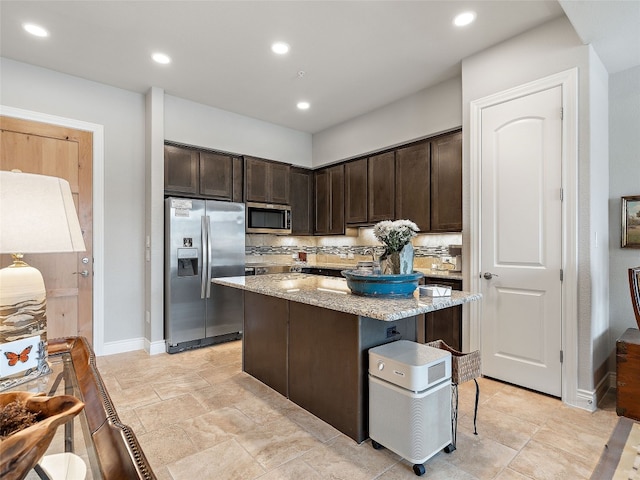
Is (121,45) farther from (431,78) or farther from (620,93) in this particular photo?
(620,93)

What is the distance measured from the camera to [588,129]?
2473 mm

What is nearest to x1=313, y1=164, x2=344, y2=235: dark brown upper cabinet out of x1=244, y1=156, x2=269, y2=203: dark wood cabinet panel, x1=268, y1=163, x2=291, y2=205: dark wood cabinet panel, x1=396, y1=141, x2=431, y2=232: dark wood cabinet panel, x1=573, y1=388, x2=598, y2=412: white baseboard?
x1=268, y1=163, x2=291, y2=205: dark wood cabinet panel

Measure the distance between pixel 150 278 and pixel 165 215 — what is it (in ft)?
2.38

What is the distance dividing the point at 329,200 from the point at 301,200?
461 mm

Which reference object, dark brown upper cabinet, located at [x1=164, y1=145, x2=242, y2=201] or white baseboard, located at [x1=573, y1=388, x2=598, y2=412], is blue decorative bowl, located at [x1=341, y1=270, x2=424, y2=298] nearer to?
white baseboard, located at [x1=573, y1=388, x2=598, y2=412]

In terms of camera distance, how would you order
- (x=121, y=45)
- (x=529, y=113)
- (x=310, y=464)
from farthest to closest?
(x=121, y=45) < (x=529, y=113) < (x=310, y=464)

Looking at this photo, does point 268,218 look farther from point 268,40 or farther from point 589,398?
point 589,398

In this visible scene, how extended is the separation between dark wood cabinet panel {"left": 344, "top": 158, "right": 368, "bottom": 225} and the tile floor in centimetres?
254

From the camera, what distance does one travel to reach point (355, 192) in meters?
4.86

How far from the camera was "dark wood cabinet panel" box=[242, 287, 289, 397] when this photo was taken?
266 cm

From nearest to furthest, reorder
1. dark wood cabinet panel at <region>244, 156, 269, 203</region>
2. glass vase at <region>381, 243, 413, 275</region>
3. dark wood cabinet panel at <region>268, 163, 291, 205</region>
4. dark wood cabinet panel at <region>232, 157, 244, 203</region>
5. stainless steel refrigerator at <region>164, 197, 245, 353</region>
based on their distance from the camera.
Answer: glass vase at <region>381, 243, 413, 275</region> < stainless steel refrigerator at <region>164, 197, 245, 353</region> < dark wood cabinet panel at <region>232, 157, 244, 203</region> < dark wood cabinet panel at <region>244, 156, 269, 203</region> < dark wood cabinet panel at <region>268, 163, 291, 205</region>

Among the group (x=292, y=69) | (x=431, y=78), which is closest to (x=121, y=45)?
(x=292, y=69)

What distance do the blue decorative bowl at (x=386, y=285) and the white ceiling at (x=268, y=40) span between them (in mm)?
1983

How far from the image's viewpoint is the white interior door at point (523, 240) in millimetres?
2641
